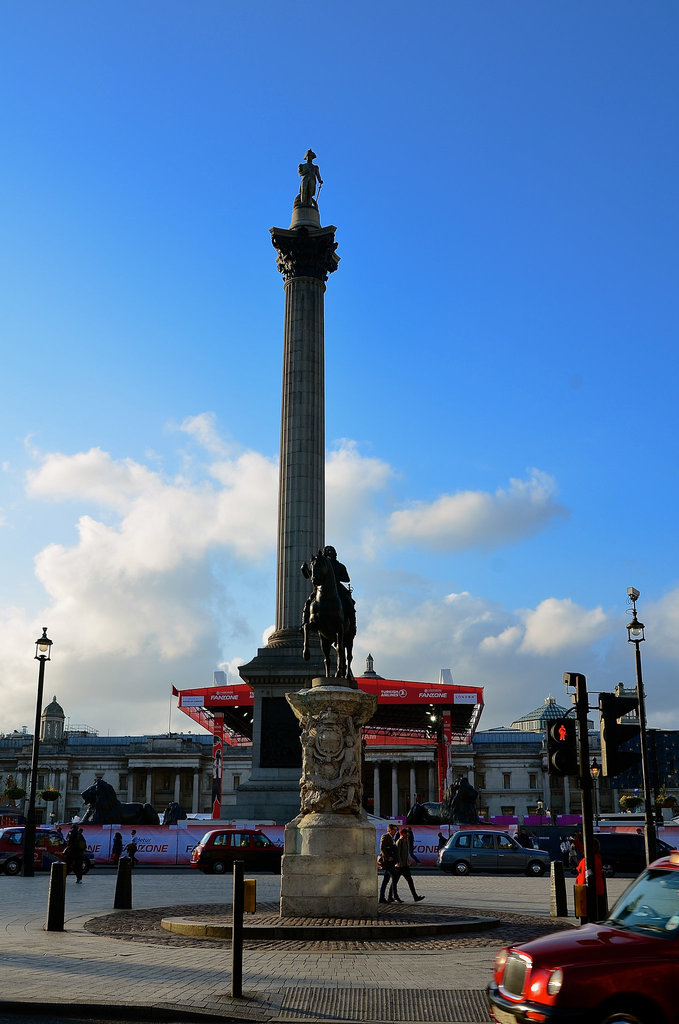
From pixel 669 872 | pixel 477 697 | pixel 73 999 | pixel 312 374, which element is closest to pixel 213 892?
pixel 73 999

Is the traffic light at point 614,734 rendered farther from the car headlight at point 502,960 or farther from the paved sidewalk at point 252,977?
the car headlight at point 502,960

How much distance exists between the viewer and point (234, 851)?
109 feet

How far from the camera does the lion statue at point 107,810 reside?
44.6 meters

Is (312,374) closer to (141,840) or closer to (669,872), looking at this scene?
(141,840)

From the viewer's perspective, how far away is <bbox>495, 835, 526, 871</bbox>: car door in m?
35.7

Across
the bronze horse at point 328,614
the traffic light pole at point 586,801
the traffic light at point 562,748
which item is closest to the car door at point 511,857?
the bronze horse at point 328,614

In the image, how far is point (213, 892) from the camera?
25641 mm

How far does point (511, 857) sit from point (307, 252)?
36538mm

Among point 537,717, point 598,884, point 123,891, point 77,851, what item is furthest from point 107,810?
point 537,717

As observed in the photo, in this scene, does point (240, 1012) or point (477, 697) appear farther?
point (477, 697)

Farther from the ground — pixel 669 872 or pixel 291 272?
pixel 291 272

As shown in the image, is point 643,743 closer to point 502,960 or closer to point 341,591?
point 341,591

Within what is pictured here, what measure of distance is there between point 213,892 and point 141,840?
17189mm

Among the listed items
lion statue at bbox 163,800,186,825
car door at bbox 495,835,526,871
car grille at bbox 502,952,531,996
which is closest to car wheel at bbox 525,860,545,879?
car door at bbox 495,835,526,871
